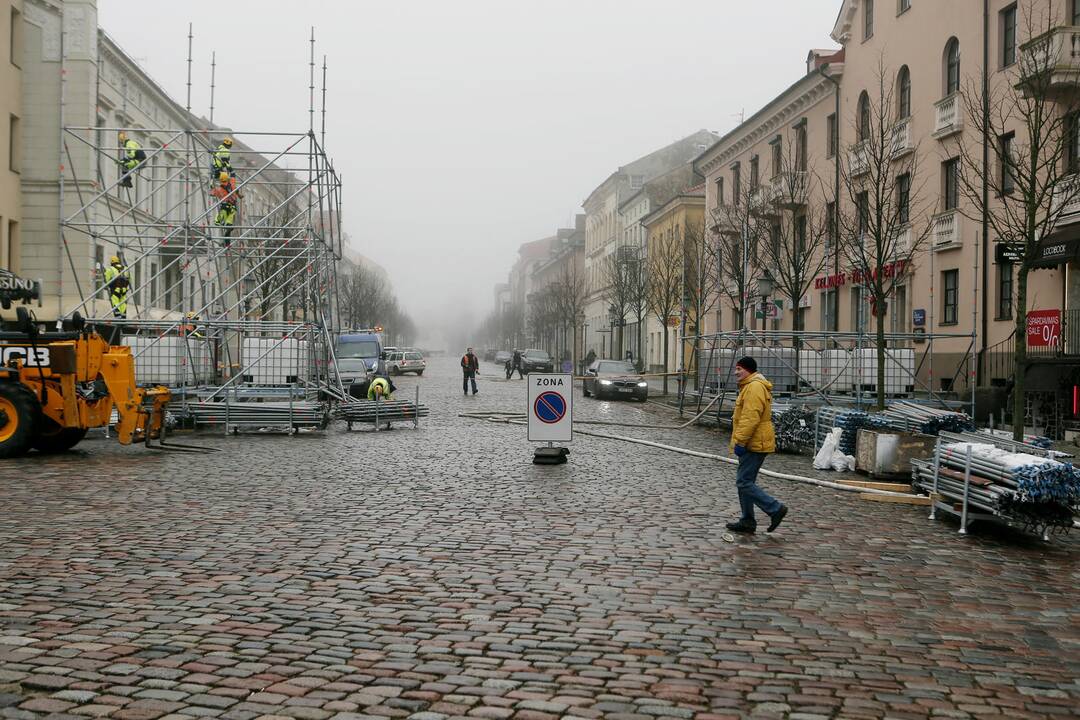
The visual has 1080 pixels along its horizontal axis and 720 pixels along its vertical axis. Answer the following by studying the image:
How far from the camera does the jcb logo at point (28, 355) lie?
627 inches

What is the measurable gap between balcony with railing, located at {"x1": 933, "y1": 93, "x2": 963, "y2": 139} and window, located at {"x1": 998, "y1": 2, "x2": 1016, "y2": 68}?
5.35ft

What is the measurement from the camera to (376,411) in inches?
867

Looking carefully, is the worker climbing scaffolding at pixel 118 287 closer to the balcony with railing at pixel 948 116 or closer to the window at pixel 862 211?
the window at pixel 862 211

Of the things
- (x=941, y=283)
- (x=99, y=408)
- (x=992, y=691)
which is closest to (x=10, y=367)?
(x=99, y=408)

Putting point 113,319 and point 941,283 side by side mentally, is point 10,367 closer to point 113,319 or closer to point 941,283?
point 113,319

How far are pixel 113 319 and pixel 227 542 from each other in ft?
47.6

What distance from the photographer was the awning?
2109 centimetres

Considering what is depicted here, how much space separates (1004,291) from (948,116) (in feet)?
17.8

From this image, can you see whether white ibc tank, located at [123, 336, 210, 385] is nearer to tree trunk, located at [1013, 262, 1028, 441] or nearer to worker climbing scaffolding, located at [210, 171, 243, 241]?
worker climbing scaffolding, located at [210, 171, 243, 241]

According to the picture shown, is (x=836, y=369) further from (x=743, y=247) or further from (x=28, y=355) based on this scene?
(x=28, y=355)

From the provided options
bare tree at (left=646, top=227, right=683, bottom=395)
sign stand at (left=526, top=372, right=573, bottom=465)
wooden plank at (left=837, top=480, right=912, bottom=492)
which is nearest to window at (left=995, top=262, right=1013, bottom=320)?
wooden plank at (left=837, top=480, right=912, bottom=492)

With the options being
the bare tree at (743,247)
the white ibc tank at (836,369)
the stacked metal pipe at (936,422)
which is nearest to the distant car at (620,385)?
the bare tree at (743,247)

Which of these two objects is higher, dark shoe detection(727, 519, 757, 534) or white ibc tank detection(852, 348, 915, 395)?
white ibc tank detection(852, 348, 915, 395)

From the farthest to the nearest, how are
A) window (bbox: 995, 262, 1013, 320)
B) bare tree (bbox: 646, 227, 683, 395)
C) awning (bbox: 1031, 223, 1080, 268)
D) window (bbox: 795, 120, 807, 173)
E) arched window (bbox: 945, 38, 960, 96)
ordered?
1. bare tree (bbox: 646, 227, 683, 395)
2. window (bbox: 795, 120, 807, 173)
3. arched window (bbox: 945, 38, 960, 96)
4. window (bbox: 995, 262, 1013, 320)
5. awning (bbox: 1031, 223, 1080, 268)
